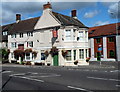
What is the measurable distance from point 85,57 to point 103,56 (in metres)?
10.1

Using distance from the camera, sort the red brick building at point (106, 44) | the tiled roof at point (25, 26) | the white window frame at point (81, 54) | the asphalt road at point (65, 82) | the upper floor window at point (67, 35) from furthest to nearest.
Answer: the red brick building at point (106, 44), the tiled roof at point (25, 26), the white window frame at point (81, 54), the upper floor window at point (67, 35), the asphalt road at point (65, 82)

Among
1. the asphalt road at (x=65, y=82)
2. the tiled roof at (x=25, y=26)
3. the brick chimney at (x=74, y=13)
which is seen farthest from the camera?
the brick chimney at (x=74, y=13)

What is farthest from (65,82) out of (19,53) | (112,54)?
(112,54)

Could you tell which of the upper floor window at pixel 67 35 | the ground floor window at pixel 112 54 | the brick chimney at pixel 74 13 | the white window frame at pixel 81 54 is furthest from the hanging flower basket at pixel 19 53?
the ground floor window at pixel 112 54

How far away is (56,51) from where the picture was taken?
3002 centimetres

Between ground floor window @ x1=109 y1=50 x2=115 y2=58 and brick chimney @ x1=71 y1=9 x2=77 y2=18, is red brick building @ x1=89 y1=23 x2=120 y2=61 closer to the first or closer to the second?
ground floor window @ x1=109 y1=50 x2=115 y2=58

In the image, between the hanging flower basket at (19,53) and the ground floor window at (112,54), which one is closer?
the hanging flower basket at (19,53)

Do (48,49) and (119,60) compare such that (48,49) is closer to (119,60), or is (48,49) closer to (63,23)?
(63,23)

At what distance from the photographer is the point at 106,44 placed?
39.5 meters

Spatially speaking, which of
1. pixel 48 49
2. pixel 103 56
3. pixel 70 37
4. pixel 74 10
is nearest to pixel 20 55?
pixel 48 49

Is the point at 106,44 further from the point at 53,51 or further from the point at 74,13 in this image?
the point at 53,51

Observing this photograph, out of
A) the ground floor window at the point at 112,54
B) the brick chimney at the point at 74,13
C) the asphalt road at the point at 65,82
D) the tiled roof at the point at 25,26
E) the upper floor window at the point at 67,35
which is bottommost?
the asphalt road at the point at 65,82

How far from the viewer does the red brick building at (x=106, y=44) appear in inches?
1469

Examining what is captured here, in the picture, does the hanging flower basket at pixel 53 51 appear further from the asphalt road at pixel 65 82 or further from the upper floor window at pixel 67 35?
the asphalt road at pixel 65 82
